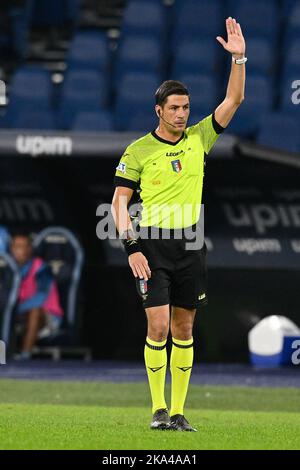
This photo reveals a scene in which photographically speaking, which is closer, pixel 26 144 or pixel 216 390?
pixel 216 390

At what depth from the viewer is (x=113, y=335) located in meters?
16.4

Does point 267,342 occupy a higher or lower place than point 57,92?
lower

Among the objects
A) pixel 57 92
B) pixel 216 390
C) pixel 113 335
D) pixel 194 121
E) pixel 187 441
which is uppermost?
pixel 57 92

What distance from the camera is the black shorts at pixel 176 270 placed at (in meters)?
8.27

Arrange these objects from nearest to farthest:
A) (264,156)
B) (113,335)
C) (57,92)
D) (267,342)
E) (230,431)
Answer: (230,431) < (264,156) < (267,342) < (113,335) < (57,92)

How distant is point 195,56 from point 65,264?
11.4 feet

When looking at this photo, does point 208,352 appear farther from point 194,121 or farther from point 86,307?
point 194,121

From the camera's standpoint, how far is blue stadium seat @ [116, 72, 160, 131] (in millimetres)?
17203

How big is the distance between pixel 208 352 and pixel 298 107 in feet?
10.8

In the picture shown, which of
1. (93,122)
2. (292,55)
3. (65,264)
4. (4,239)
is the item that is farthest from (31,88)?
(292,55)

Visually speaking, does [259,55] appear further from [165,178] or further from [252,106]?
[165,178]

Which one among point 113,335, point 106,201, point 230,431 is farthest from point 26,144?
A: point 230,431

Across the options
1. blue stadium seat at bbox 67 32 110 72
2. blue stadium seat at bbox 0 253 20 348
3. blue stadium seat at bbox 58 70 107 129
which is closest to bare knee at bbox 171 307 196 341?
blue stadium seat at bbox 0 253 20 348

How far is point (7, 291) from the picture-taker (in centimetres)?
1614
